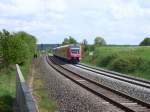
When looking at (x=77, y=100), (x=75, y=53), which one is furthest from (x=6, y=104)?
(x=75, y=53)

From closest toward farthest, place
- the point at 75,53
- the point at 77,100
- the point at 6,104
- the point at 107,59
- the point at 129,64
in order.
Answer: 1. the point at 6,104
2. the point at 77,100
3. the point at 129,64
4. the point at 75,53
5. the point at 107,59

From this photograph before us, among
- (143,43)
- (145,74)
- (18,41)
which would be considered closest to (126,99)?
(145,74)

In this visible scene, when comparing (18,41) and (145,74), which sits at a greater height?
(18,41)

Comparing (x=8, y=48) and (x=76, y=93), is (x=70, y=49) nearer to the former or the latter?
(x=8, y=48)

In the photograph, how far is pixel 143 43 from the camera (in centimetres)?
14038

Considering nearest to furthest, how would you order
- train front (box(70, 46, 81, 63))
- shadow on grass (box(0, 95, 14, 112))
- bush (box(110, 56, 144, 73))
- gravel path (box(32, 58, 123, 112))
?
shadow on grass (box(0, 95, 14, 112)) → gravel path (box(32, 58, 123, 112)) → bush (box(110, 56, 144, 73)) → train front (box(70, 46, 81, 63))

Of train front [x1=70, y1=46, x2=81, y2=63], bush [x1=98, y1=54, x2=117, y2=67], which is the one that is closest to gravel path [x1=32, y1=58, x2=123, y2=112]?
train front [x1=70, y1=46, x2=81, y2=63]

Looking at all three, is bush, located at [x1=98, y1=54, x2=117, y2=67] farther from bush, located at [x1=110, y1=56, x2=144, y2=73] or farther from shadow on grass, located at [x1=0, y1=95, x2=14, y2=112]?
Result: shadow on grass, located at [x1=0, y1=95, x2=14, y2=112]

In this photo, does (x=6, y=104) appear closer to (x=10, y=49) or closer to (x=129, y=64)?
(x=10, y=49)

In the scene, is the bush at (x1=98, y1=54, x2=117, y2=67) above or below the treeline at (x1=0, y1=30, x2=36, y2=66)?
below

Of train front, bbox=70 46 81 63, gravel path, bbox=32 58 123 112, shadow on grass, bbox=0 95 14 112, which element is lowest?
gravel path, bbox=32 58 123 112

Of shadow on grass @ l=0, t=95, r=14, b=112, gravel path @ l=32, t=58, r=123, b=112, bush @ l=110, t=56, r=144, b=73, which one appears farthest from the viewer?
bush @ l=110, t=56, r=144, b=73

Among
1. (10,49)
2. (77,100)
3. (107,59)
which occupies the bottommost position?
(77,100)

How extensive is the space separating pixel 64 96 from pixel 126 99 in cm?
380
